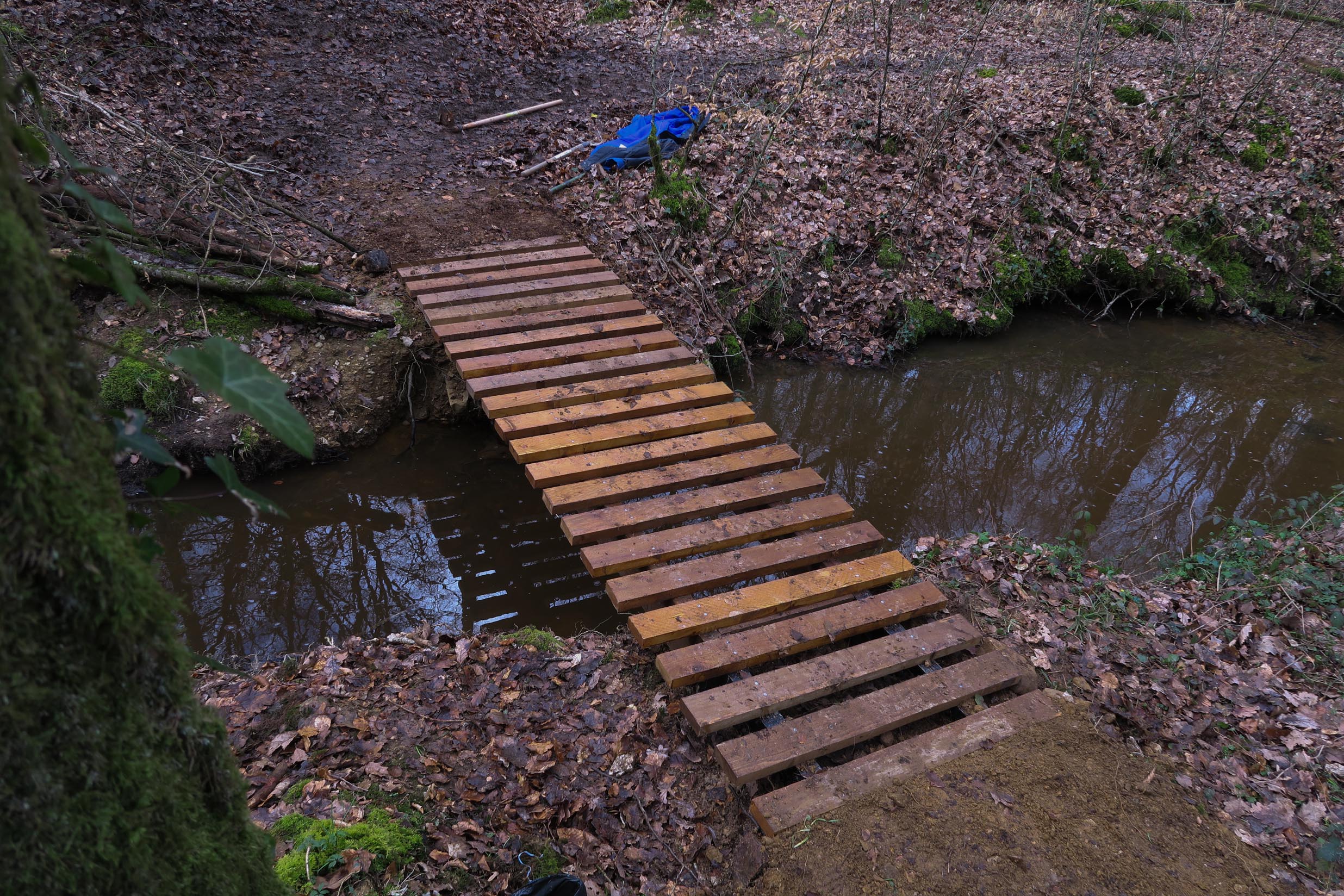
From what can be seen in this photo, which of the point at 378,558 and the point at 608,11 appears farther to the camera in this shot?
the point at 608,11

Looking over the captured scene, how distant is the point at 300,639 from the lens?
406cm

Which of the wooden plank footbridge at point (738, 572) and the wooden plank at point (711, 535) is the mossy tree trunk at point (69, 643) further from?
the wooden plank at point (711, 535)

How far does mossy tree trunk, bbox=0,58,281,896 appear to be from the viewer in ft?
2.67

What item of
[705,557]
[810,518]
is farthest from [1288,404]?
[705,557]

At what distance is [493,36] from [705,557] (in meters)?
9.68

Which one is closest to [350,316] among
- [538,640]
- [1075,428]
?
[538,640]

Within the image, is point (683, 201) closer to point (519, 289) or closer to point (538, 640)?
point (519, 289)

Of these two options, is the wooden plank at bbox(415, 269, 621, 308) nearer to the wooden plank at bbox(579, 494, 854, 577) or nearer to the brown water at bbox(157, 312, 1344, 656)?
the brown water at bbox(157, 312, 1344, 656)

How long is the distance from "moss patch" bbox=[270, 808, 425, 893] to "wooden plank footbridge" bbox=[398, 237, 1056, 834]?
110cm

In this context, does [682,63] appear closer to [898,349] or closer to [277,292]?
[898,349]

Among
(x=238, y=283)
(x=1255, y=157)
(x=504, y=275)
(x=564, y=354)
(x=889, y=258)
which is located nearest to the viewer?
(x=564, y=354)

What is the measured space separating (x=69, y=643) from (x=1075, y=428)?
6.96m

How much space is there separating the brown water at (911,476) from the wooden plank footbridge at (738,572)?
0.92m

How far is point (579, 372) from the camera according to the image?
15.6 feet
